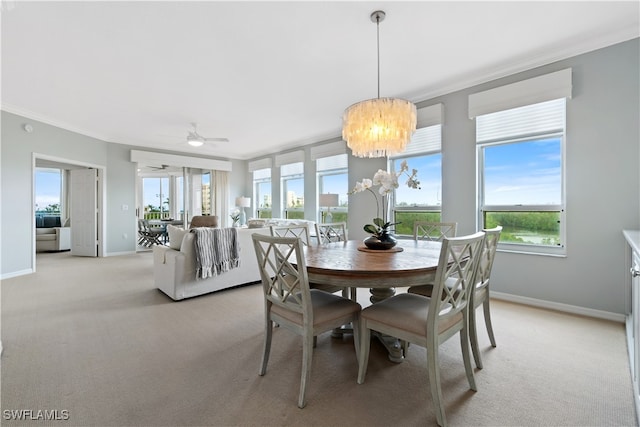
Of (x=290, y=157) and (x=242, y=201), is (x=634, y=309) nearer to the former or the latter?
(x=290, y=157)

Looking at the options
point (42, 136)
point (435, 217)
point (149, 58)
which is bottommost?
point (435, 217)

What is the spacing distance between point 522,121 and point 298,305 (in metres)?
3.20

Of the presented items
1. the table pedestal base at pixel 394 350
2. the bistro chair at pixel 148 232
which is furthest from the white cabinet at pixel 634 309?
the bistro chair at pixel 148 232

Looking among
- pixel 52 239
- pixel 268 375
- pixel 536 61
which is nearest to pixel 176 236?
pixel 268 375

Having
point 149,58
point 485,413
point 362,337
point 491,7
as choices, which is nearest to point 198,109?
point 149,58

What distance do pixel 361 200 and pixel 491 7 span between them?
313cm

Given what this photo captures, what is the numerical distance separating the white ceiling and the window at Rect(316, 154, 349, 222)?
140 centimetres

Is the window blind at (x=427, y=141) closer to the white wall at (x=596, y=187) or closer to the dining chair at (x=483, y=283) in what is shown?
the white wall at (x=596, y=187)

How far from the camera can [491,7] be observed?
215cm

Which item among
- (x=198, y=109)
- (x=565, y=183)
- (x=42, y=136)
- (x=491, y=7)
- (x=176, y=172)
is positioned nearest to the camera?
(x=491, y=7)

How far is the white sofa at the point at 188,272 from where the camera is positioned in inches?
124

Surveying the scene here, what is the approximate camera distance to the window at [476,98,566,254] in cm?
291

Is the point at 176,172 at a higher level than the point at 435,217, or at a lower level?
higher

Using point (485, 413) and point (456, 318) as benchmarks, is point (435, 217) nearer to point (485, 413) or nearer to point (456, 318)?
point (456, 318)
